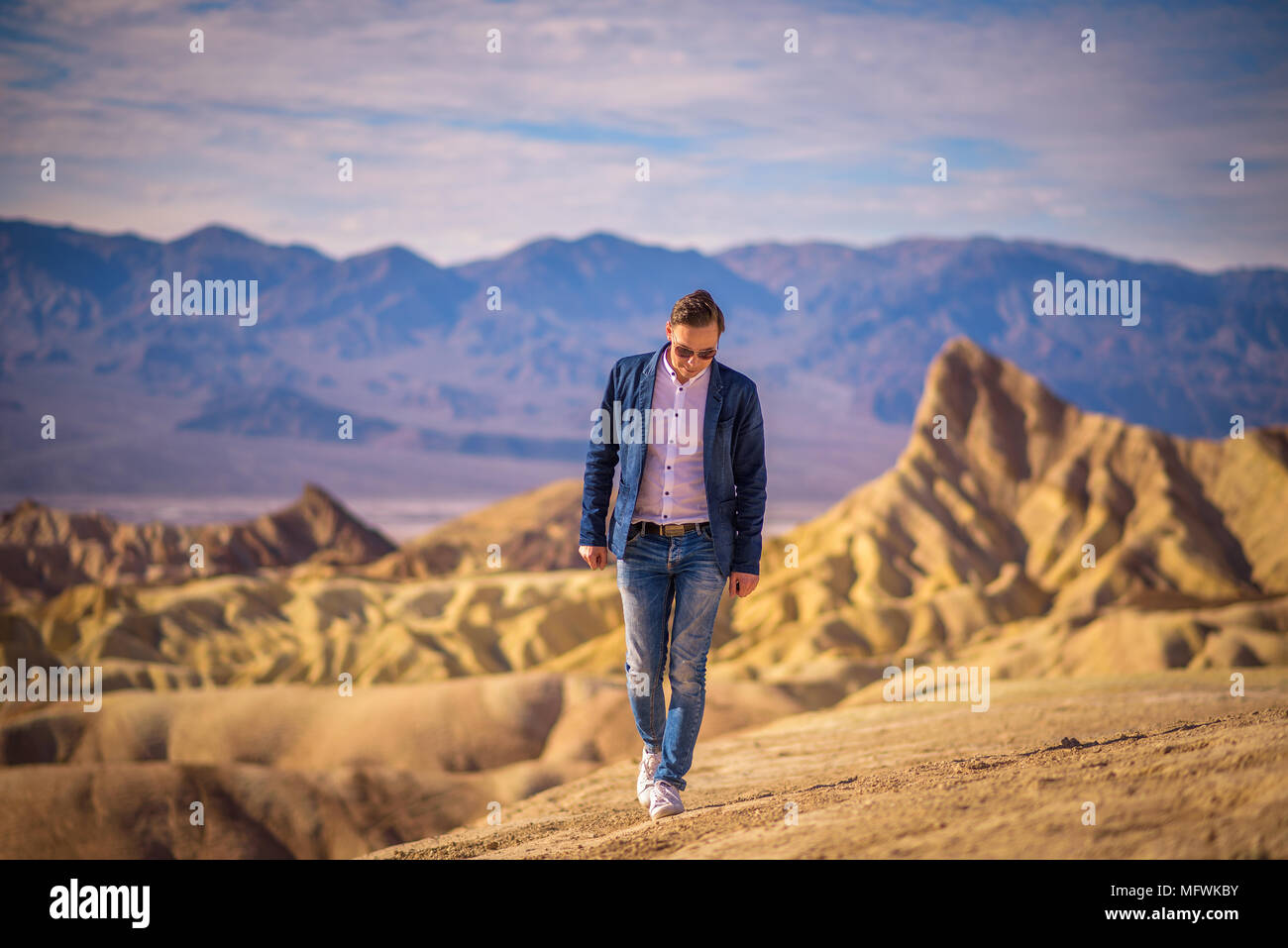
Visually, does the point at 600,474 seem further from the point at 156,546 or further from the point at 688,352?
the point at 156,546

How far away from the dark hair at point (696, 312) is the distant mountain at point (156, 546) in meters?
73.7

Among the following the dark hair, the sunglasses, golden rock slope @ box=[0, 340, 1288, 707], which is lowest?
golden rock slope @ box=[0, 340, 1288, 707]

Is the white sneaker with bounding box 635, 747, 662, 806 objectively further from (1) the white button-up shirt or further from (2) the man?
(1) the white button-up shirt

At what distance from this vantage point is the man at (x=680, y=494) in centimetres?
616

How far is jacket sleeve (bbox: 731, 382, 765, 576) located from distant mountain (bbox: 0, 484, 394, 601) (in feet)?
241

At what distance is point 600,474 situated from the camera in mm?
6371

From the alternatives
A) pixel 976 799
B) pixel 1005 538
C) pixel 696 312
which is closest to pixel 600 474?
pixel 696 312

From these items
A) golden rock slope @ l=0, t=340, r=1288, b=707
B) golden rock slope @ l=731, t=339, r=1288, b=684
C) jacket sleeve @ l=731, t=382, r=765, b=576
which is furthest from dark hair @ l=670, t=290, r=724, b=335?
golden rock slope @ l=0, t=340, r=1288, b=707

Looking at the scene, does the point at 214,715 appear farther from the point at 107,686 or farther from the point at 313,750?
the point at 107,686

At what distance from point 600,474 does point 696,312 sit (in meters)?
0.99

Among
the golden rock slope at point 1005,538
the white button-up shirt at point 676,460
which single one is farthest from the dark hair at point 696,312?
the golden rock slope at point 1005,538

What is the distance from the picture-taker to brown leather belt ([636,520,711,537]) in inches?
242
